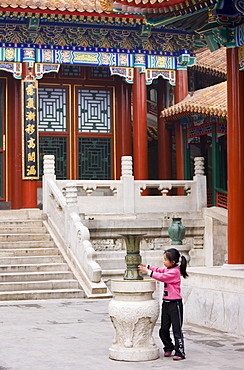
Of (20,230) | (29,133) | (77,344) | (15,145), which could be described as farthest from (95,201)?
(77,344)

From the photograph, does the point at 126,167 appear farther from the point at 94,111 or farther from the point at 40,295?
the point at 40,295

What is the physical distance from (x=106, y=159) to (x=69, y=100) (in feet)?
6.12

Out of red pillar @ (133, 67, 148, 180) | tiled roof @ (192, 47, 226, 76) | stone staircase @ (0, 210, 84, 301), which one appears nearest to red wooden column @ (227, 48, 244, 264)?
stone staircase @ (0, 210, 84, 301)

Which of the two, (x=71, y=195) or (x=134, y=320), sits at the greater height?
(x=71, y=195)

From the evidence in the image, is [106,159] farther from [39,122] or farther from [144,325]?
[144,325]

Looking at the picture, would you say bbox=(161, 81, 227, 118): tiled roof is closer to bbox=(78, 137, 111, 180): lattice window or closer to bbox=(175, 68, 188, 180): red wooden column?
bbox=(175, 68, 188, 180): red wooden column

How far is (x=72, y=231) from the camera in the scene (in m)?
15.0

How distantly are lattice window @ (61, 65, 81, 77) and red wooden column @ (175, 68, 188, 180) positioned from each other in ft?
8.87

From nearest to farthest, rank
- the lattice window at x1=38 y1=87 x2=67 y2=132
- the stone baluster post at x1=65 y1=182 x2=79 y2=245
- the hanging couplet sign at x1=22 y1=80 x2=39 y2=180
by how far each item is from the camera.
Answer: the stone baluster post at x1=65 y1=182 x2=79 y2=245
the hanging couplet sign at x1=22 y1=80 x2=39 y2=180
the lattice window at x1=38 y1=87 x2=67 y2=132

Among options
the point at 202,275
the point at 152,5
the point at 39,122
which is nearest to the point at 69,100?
the point at 39,122

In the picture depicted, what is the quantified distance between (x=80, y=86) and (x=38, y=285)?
805cm

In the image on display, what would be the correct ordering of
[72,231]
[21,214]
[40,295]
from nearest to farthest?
[40,295] < [72,231] < [21,214]

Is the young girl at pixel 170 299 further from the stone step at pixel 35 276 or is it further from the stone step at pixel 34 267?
the stone step at pixel 34 267

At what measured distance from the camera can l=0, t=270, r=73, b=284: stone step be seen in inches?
546
